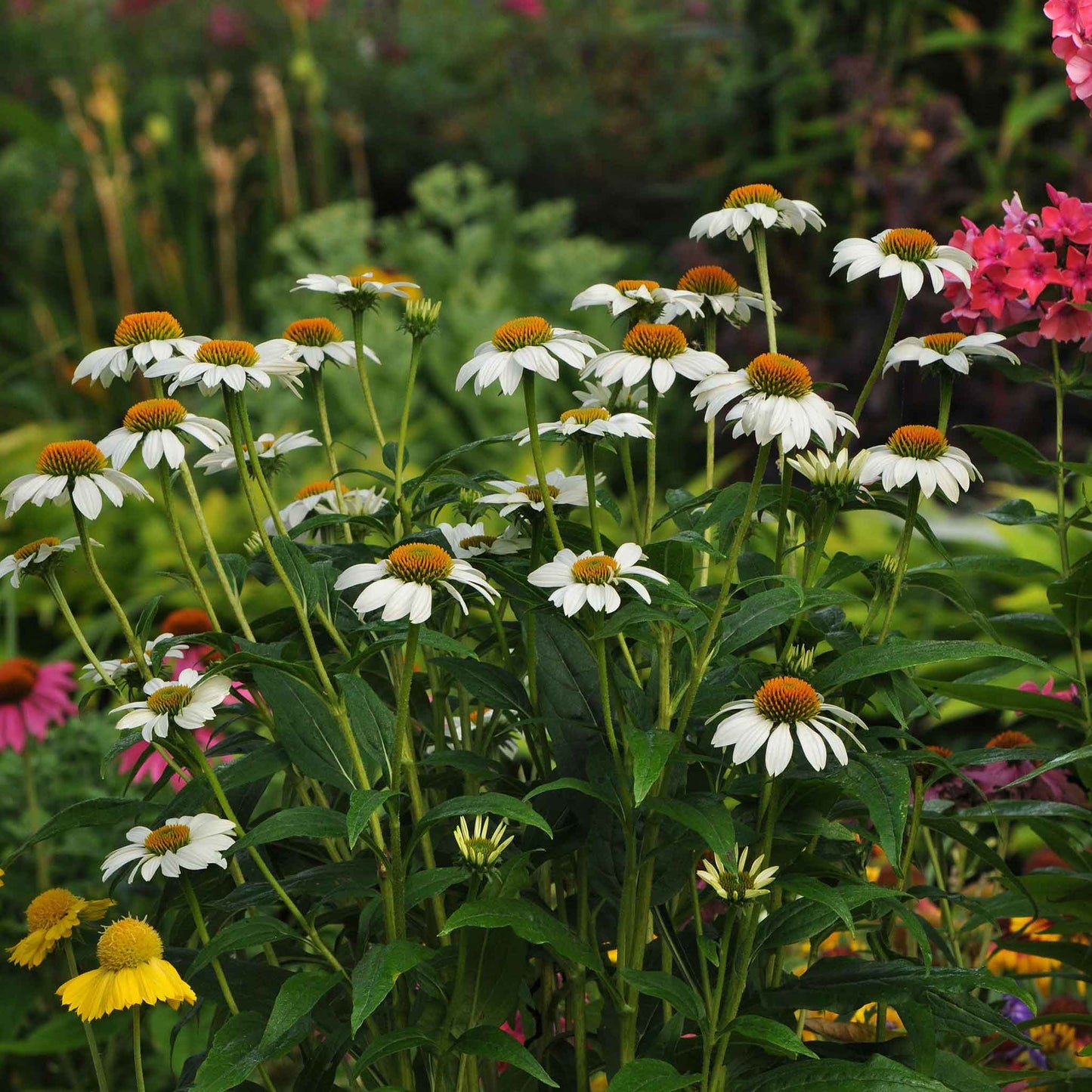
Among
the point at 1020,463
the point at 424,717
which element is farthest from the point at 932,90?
the point at 424,717

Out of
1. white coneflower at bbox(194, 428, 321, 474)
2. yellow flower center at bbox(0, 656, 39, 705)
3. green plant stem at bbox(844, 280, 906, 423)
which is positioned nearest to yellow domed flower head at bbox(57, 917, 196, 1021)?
white coneflower at bbox(194, 428, 321, 474)

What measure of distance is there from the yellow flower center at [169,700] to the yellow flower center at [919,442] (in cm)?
47

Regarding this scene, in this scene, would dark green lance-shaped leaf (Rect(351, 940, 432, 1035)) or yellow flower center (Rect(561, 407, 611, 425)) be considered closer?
dark green lance-shaped leaf (Rect(351, 940, 432, 1035))

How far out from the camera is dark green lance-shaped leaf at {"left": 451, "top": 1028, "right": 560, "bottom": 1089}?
74cm

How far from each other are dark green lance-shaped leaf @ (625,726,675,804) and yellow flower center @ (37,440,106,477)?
372 millimetres

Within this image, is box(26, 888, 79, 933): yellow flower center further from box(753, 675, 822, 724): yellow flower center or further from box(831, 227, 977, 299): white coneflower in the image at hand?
box(831, 227, 977, 299): white coneflower

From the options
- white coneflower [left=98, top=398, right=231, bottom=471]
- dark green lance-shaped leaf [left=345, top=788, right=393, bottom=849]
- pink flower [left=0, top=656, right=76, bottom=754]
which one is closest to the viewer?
dark green lance-shaped leaf [left=345, top=788, right=393, bottom=849]

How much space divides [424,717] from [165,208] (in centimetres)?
348

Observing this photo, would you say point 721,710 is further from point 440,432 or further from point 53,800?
point 440,432

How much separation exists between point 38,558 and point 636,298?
433mm

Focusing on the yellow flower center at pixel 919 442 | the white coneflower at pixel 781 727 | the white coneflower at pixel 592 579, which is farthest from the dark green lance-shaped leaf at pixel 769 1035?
the yellow flower center at pixel 919 442

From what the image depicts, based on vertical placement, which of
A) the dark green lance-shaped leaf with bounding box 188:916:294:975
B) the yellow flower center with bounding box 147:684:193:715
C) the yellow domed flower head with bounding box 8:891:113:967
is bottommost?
the yellow domed flower head with bounding box 8:891:113:967

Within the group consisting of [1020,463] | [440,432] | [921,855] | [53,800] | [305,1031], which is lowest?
[440,432]

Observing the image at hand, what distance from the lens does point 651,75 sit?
5379 mm
